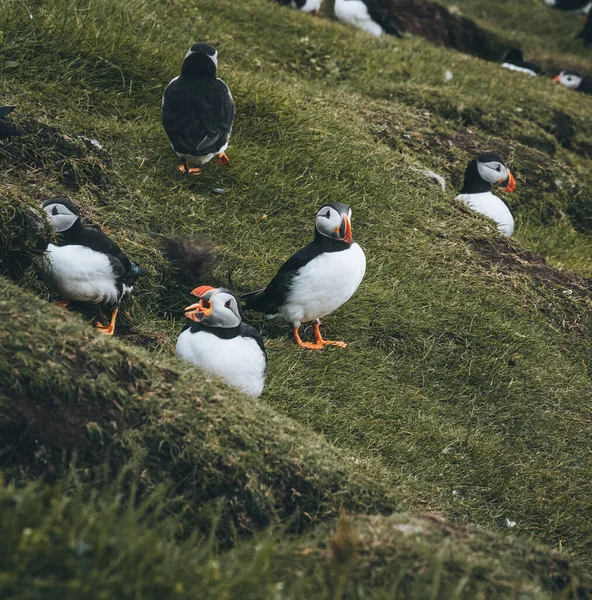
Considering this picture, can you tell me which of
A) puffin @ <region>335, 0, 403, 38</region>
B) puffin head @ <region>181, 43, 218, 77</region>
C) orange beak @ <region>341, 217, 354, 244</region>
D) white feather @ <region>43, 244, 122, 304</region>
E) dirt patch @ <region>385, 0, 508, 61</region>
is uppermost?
orange beak @ <region>341, 217, 354, 244</region>

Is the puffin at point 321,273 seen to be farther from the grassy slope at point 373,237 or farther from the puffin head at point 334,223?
the grassy slope at point 373,237

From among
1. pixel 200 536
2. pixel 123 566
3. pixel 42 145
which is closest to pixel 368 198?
pixel 42 145

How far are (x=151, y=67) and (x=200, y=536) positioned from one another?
5005 millimetres

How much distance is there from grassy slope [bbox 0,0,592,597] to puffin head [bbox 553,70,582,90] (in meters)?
4.66

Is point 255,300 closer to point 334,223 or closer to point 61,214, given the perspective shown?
point 334,223

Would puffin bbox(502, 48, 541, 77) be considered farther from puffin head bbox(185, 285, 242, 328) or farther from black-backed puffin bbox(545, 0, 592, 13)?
puffin head bbox(185, 285, 242, 328)

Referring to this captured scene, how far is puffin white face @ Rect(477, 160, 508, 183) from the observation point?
7.64 meters

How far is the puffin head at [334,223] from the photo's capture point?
5.25m

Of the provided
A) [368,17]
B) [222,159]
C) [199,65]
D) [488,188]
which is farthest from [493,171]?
[368,17]

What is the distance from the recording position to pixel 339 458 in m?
4.09

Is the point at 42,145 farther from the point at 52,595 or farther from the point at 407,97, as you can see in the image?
the point at 407,97

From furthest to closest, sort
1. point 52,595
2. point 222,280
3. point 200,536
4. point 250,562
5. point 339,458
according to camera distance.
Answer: point 222,280 < point 339,458 < point 200,536 < point 250,562 < point 52,595

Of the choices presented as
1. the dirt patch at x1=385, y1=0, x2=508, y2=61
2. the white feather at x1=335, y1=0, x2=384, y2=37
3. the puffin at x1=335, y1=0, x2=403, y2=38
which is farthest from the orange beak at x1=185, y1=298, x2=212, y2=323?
the dirt patch at x1=385, y1=0, x2=508, y2=61

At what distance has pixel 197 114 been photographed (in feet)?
20.3
